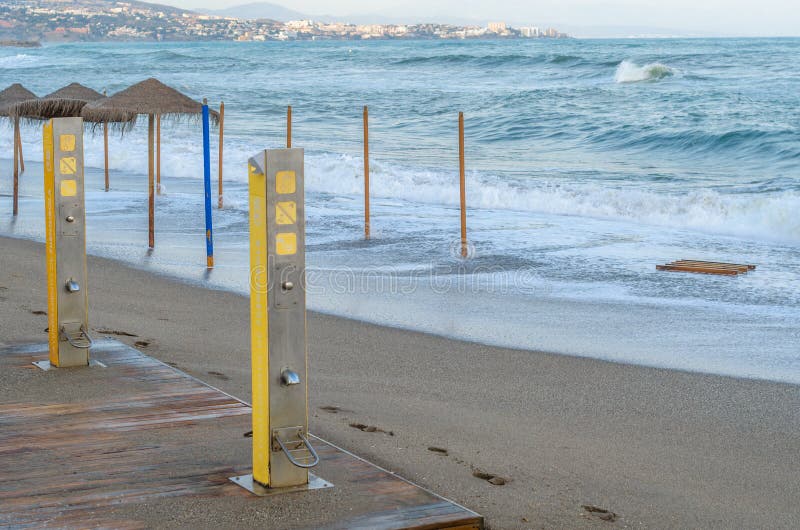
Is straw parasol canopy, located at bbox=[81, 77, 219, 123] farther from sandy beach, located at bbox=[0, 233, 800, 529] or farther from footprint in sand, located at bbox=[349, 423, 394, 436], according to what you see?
footprint in sand, located at bbox=[349, 423, 394, 436]

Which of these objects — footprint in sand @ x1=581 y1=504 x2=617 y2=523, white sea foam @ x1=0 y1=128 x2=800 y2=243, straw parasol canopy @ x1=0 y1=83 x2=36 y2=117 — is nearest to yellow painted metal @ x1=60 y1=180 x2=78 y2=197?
footprint in sand @ x1=581 y1=504 x2=617 y2=523

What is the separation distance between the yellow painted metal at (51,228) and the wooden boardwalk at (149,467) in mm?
251

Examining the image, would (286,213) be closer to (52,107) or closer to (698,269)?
(698,269)

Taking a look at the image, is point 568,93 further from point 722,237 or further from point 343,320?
point 343,320

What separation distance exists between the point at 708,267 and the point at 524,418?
5.57 m

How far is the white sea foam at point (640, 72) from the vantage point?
40781mm

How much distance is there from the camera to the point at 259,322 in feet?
11.8

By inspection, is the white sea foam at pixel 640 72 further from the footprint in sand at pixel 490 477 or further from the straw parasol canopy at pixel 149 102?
the footprint in sand at pixel 490 477

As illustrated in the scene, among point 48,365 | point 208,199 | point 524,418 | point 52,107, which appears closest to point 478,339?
point 524,418

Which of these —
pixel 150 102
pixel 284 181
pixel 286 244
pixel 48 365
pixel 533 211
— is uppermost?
pixel 150 102

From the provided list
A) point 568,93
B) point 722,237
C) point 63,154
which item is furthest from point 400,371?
point 568,93

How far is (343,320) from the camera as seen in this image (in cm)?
813

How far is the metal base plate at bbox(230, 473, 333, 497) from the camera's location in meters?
3.73

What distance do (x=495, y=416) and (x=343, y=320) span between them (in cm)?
288
